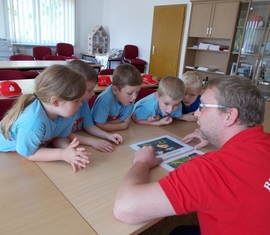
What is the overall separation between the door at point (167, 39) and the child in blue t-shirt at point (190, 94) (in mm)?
4110

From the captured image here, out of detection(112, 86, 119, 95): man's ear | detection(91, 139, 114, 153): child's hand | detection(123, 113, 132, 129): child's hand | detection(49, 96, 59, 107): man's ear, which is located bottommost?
detection(91, 139, 114, 153): child's hand

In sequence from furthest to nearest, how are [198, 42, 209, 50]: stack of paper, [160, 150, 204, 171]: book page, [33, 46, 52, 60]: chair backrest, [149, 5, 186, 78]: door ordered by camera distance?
[33, 46, 52, 60]: chair backrest
[149, 5, 186, 78]: door
[198, 42, 209, 50]: stack of paper
[160, 150, 204, 171]: book page

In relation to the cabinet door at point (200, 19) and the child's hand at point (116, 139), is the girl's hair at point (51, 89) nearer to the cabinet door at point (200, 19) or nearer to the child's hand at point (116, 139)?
the child's hand at point (116, 139)

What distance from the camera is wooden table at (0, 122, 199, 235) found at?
29.6 inches

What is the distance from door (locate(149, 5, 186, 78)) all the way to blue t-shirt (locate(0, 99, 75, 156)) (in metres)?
5.28

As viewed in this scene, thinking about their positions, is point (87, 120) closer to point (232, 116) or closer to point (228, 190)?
point (232, 116)

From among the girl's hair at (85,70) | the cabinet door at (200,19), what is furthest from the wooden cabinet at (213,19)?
the girl's hair at (85,70)

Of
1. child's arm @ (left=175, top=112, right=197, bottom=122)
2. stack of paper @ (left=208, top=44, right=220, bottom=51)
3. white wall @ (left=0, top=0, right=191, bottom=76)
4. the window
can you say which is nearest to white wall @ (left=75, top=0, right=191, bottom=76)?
A: white wall @ (left=0, top=0, right=191, bottom=76)

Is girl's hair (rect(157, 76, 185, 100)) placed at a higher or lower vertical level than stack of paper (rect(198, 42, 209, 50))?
lower

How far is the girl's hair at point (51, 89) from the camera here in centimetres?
107

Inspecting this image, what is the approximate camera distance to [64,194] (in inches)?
35.0

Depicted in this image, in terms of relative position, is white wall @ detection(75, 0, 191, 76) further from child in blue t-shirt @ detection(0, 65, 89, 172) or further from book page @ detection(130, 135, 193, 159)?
child in blue t-shirt @ detection(0, 65, 89, 172)

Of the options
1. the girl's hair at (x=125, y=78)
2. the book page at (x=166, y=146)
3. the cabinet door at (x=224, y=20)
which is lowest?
the book page at (x=166, y=146)

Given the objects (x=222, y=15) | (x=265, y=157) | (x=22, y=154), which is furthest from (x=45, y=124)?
(x=222, y=15)
